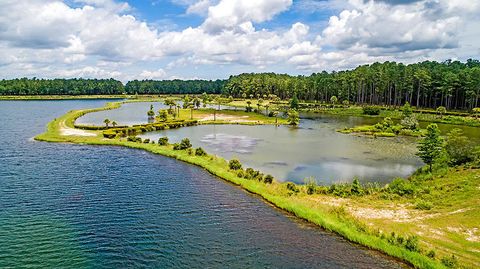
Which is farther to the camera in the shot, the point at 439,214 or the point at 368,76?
the point at 368,76

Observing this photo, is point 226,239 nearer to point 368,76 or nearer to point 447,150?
point 447,150

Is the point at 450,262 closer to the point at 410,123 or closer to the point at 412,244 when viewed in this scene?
the point at 412,244

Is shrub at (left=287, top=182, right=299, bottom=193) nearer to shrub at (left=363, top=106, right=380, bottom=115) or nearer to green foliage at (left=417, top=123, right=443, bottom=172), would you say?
green foliage at (left=417, top=123, right=443, bottom=172)

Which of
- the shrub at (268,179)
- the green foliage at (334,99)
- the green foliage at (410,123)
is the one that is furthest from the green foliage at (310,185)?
the green foliage at (334,99)

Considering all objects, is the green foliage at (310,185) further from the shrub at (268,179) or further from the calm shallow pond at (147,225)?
the calm shallow pond at (147,225)

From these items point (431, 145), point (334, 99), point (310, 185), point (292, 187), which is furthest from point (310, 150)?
point (334, 99)

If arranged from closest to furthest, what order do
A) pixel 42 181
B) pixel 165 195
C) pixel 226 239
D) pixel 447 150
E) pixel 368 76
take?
pixel 226 239
pixel 165 195
pixel 42 181
pixel 447 150
pixel 368 76

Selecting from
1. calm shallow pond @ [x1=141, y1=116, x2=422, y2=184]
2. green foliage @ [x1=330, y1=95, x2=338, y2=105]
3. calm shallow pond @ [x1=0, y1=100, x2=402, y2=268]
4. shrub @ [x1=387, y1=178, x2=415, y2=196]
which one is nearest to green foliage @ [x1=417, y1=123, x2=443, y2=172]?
calm shallow pond @ [x1=141, y1=116, x2=422, y2=184]

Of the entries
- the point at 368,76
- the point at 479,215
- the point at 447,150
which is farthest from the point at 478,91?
the point at 479,215

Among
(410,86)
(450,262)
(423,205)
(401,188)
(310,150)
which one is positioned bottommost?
(450,262)
